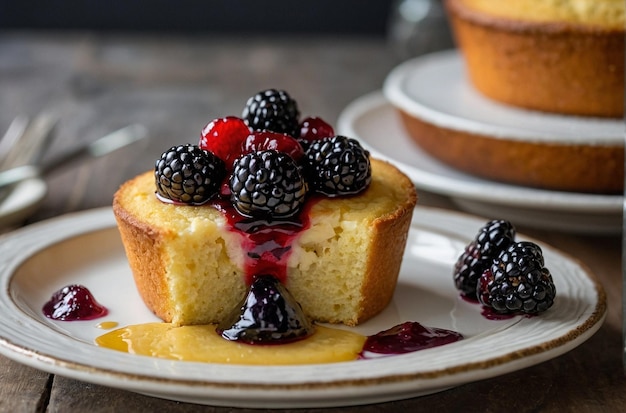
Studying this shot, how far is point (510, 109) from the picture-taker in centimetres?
255

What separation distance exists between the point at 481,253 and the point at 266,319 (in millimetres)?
445

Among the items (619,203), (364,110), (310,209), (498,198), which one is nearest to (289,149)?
(310,209)

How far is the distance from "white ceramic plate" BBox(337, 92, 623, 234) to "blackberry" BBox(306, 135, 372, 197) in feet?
2.01

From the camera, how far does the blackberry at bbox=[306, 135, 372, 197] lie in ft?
5.55

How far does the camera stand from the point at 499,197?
2246 mm

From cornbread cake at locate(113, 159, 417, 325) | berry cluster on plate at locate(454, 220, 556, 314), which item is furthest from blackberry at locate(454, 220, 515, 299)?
cornbread cake at locate(113, 159, 417, 325)

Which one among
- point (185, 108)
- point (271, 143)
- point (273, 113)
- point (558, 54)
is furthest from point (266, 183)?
point (185, 108)

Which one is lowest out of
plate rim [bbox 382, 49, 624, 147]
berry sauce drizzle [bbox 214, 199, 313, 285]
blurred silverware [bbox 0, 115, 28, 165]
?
blurred silverware [bbox 0, 115, 28, 165]

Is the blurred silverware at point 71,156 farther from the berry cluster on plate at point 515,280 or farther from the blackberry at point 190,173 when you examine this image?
the berry cluster on plate at point 515,280

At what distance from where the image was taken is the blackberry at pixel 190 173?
5.43 ft

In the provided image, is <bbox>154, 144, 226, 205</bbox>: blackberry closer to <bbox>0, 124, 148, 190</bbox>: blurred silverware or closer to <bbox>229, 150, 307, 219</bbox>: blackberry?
<bbox>229, 150, 307, 219</bbox>: blackberry

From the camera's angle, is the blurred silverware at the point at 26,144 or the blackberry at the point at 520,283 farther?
the blurred silverware at the point at 26,144

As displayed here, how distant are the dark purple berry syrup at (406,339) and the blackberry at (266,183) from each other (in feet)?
0.86

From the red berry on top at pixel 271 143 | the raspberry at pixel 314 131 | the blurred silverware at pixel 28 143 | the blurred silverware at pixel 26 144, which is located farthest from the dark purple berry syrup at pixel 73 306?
the blurred silverware at pixel 28 143
